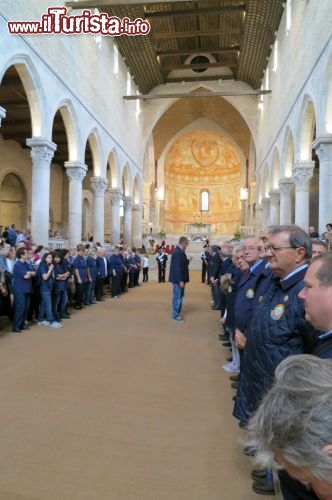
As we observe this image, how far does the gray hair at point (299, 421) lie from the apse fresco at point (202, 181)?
3756 cm

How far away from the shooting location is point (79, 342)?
643 centimetres

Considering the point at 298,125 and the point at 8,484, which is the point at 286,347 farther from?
the point at 298,125

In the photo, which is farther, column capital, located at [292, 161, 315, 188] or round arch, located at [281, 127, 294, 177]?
round arch, located at [281, 127, 294, 177]

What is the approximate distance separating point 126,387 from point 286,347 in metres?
2.50

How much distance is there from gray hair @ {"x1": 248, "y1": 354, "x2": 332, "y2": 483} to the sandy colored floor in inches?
77.7

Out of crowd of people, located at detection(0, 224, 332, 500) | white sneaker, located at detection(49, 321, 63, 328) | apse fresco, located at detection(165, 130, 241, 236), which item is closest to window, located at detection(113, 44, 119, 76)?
apse fresco, located at detection(165, 130, 241, 236)

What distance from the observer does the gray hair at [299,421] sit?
82 cm

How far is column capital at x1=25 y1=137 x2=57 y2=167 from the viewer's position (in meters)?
13.2

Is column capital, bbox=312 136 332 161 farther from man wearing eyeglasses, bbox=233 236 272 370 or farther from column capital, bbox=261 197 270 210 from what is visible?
column capital, bbox=261 197 270 210

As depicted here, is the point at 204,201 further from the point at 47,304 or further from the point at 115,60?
the point at 47,304

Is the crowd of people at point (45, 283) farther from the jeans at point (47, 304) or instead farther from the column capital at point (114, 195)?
the column capital at point (114, 195)

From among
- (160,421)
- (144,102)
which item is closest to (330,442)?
(160,421)

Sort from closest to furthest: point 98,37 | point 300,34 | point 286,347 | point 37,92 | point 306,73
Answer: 1. point 286,347
2. point 37,92
3. point 306,73
4. point 300,34
5. point 98,37

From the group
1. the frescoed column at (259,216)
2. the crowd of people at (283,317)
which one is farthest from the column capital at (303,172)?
the crowd of people at (283,317)
